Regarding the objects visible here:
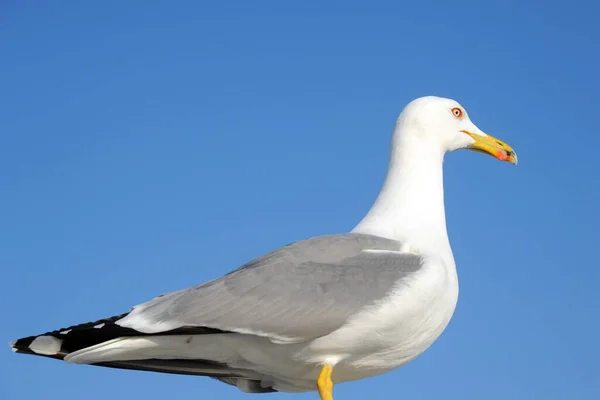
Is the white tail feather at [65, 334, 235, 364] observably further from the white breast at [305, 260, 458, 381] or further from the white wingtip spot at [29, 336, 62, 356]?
the white breast at [305, 260, 458, 381]

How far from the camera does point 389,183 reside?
7840mm

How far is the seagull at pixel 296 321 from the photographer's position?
19.2ft

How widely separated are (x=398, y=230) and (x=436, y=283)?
0.91 metres

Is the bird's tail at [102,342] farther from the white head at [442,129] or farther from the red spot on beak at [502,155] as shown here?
the red spot on beak at [502,155]

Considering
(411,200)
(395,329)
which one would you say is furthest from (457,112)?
(395,329)

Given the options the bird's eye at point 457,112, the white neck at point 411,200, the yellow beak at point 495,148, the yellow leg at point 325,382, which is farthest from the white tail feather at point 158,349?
the yellow beak at point 495,148

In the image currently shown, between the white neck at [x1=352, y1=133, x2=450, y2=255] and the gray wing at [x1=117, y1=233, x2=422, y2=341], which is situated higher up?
the white neck at [x1=352, y1=133, x2=450, y2=255]

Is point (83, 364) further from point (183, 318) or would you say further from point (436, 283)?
point (436, 283)

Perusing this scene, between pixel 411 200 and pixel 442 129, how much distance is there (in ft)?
3.47

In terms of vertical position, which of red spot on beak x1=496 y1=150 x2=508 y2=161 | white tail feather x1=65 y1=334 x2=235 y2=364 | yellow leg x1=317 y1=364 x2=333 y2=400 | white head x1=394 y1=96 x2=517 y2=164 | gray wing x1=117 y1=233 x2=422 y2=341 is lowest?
yellow leg x1=317 y1=364 x2=333 y2=400

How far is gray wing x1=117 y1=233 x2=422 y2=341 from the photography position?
588 cm

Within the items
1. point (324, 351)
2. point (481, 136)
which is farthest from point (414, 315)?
point (481, 136)

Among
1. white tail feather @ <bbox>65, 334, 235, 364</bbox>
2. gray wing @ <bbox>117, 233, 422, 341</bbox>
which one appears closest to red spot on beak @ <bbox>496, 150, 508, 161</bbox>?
gray wing @ <bbox>117, 233, 422, 341</bbox>

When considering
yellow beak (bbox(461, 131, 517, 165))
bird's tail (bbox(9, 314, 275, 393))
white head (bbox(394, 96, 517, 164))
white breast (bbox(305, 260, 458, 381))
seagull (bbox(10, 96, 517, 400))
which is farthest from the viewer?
yellow beak (bbox(461, 131, 517, 165))
